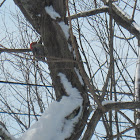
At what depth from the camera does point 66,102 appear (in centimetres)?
235

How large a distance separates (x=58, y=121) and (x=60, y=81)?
457 mm

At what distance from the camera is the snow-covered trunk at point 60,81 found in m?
2.24

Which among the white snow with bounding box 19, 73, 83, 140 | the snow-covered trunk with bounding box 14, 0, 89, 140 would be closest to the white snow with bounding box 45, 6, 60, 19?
the snow-covered trunk with bounding box 14, 0, 89, 140

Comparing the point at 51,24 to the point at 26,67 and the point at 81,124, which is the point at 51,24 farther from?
the point at 26,67

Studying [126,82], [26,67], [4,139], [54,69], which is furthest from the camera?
[26,67]

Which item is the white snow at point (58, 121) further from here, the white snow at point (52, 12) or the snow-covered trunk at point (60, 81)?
the white snow at point (52, 12)

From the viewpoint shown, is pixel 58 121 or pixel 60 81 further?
pixel 60 81

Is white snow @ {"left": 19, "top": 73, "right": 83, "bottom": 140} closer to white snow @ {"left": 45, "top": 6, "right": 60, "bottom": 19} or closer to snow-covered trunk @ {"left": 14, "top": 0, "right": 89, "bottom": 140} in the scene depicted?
snow-covered trunk @ {"left": 14, "top": 0, "right": 89, "bottom": 140}

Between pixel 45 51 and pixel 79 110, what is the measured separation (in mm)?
800

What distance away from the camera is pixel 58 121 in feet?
7.39

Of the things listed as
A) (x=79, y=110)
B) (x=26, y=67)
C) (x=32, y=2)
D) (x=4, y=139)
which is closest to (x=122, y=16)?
(x=32, y=2)

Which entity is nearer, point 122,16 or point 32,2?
point 32,2

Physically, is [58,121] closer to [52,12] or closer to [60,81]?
[60,81]

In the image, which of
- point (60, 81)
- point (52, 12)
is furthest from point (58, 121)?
point (52, 12)
